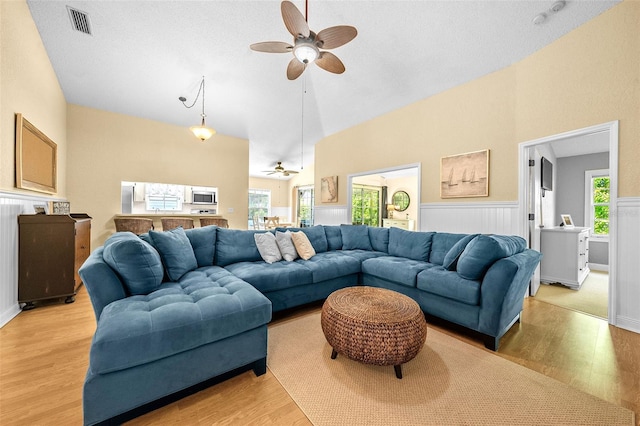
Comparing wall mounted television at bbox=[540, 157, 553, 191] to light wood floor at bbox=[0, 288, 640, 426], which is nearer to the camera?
light wood floor at bbox=[0, 288, 640, 426]

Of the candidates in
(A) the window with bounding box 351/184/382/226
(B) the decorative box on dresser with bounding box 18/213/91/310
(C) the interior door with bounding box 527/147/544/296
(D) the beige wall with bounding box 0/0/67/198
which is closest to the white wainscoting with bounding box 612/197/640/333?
(C) the interior door with bounding box 527/147/544/296

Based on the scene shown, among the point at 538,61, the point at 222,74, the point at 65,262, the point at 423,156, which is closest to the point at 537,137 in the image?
the point at 538,61

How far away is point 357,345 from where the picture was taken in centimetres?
159

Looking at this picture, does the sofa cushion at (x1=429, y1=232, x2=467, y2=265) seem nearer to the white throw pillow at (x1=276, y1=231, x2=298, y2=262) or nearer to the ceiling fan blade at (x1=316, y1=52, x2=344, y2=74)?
Result: the white throw pillow at (x1=276, y1=231, x2=298, y2=262)

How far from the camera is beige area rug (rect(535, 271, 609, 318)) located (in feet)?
9.62

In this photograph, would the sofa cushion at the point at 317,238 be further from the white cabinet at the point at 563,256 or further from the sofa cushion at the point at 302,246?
the white cabinet at the point at 563,256

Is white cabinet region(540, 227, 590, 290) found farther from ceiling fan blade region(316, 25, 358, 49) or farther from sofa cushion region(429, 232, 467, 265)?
ceiling fan blade region(316, 25, 358, 49)

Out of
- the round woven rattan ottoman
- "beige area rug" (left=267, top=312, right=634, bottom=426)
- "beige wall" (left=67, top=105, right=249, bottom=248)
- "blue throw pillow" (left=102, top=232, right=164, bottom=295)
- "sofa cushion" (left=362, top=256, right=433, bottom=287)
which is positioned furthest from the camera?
"beige wall" (left=67, top=105, right=249, bottom=248)

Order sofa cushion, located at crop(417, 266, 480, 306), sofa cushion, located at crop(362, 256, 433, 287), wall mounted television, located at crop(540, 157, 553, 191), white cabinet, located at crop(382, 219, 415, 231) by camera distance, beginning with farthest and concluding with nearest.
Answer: white cabinet, located at crop(382, 219, 415, 231)
wall mounted television, located at crop(540, 157, 553, 191)
sofa cushion, located at crop(362, 256, 433, 287)
sofa cushion, located at crop(417, 266, 480, 306)

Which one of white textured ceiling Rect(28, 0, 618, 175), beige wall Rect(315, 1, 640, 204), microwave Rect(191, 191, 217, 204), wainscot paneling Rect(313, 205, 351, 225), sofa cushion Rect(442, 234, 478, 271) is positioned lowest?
sofa cushion Rect(442, 234, 478, 271)

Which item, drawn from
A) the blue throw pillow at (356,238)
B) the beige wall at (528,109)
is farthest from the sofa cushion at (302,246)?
the beige wall at (528,109)

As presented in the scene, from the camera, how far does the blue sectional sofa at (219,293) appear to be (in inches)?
49.2

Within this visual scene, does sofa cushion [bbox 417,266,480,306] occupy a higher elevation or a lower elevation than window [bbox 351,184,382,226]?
lower

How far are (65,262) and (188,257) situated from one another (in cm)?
174
